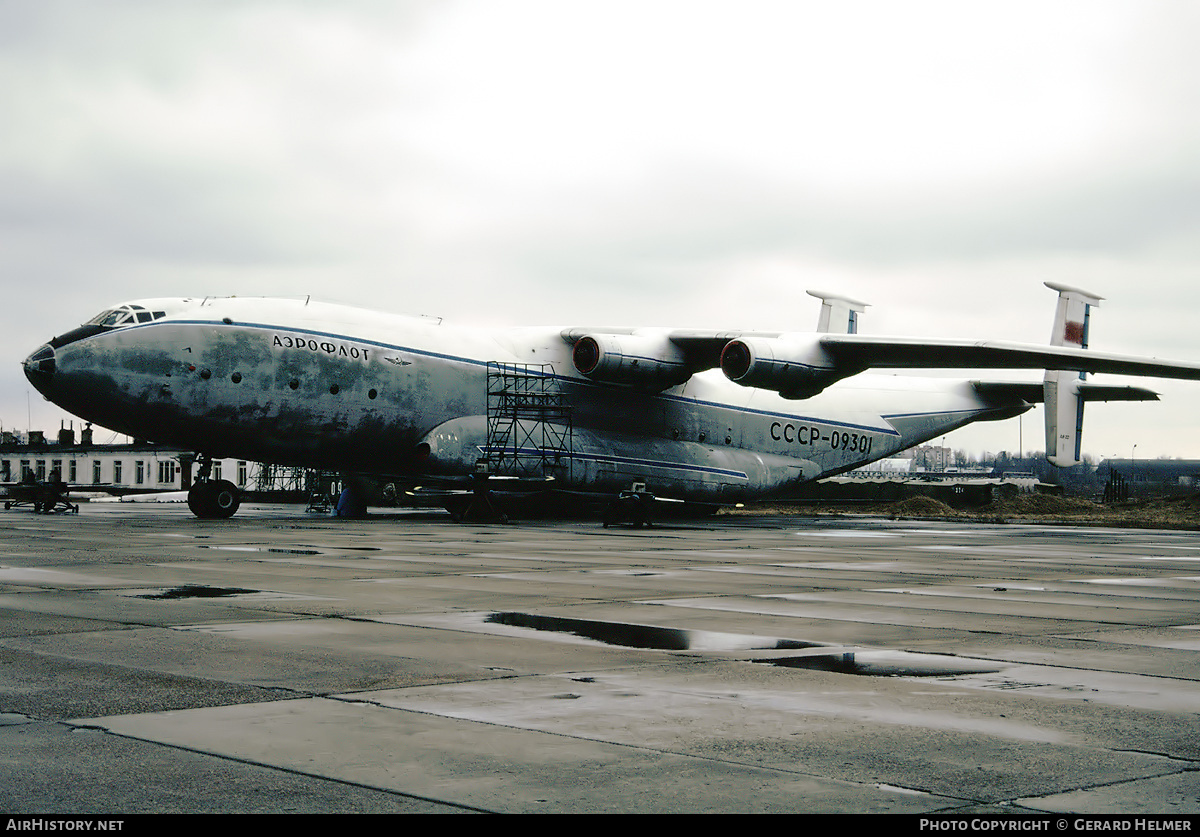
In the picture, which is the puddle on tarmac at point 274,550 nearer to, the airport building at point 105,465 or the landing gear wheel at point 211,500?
the landing gear wheel at point 211,500

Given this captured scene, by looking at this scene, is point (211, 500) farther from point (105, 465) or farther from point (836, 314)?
point (105, 465)

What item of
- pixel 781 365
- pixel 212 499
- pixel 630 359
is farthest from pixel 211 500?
pixel 781 365

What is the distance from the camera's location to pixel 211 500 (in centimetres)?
2700

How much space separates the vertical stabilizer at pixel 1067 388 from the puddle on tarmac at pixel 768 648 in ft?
103

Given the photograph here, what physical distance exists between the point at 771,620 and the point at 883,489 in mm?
47608

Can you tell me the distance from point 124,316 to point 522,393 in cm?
1017

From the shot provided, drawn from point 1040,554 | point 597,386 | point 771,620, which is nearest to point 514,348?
point 597,386

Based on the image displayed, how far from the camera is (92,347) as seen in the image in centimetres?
2420

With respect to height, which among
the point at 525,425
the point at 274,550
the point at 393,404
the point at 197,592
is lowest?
→ the point at 274,550

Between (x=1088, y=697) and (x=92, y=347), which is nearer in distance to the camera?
(x=1088, y=697)

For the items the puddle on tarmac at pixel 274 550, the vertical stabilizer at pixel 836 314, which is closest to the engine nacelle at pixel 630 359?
the vertical stabilizer at pixel 836 314

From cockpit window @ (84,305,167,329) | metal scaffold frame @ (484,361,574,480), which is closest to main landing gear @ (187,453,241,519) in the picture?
cockpit window @ (84,305,167,329)

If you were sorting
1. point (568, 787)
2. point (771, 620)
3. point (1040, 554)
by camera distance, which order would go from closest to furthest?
point (568, 787) < point (771, 620) < point (1040, 554)
